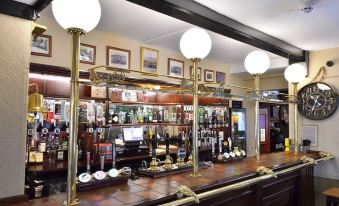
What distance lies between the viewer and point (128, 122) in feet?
16.5

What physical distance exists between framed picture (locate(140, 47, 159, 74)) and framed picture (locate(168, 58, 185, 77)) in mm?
354

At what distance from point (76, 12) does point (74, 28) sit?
9 cm

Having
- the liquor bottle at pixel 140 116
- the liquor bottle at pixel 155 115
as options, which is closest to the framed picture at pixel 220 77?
the liquor bottle at pixel 155 115

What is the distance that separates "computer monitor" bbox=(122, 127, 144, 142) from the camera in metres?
4.84

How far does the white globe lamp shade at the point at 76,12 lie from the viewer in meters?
1.48

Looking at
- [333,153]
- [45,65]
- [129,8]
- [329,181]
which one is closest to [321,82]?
[333,153]

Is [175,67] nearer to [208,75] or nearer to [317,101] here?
[208,75]

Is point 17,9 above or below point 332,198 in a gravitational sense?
above

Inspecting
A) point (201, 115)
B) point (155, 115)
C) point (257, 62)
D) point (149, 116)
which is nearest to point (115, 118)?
point (149, 116)

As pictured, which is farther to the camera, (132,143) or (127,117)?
(127,117)

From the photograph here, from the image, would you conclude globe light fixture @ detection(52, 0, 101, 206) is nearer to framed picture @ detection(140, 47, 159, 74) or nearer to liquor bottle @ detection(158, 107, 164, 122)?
framed picture @ detection(140, 47, 159, 74)

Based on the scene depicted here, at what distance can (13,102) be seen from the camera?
1956 mm

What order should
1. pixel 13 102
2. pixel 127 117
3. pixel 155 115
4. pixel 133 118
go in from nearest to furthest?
pixel 13 102
pixel 127 117
pixel 133 118
pixel 155 115

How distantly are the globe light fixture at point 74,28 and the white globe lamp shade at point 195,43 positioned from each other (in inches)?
34.6
